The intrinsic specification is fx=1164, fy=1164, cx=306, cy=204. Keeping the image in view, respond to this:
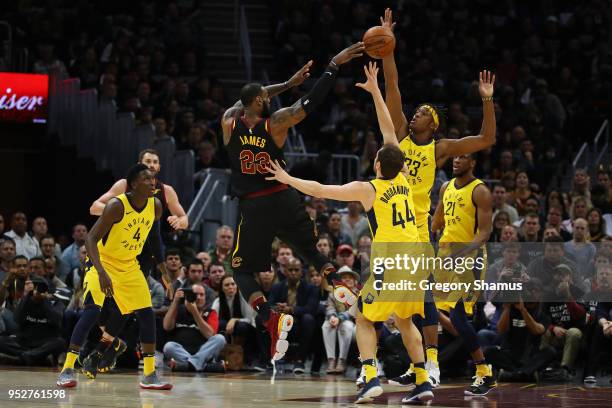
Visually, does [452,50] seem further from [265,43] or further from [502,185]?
[502,185]

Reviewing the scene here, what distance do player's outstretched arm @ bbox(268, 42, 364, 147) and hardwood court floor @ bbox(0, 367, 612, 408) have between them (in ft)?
7.14

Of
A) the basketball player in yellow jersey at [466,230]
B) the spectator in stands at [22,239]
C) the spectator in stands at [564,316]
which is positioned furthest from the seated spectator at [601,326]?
the spectator in stands at [22,239]

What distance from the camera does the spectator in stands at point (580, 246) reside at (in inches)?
525

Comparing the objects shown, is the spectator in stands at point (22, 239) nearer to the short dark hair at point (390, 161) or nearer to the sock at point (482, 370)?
the sock at point (482, 370)

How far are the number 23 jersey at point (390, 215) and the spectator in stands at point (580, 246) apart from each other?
467cm

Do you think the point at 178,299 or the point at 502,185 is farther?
the point at 502,185

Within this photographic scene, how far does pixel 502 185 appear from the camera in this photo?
16.1 metres

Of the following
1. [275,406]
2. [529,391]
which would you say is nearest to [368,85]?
[275,406]

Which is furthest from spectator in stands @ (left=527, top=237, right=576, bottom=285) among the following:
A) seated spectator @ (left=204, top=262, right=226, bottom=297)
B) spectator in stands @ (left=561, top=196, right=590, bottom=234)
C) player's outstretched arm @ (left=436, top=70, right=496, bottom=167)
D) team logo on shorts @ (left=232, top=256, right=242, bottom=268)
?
team logo on shorts @ (left=232, top=256, right=242, bottom=268)

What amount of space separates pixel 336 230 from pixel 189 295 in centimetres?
265

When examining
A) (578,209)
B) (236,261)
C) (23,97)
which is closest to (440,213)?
(236,261)

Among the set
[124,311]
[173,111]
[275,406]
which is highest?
[173,111]

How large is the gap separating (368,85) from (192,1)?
13.4 m

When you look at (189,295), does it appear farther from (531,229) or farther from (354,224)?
(531,229)
